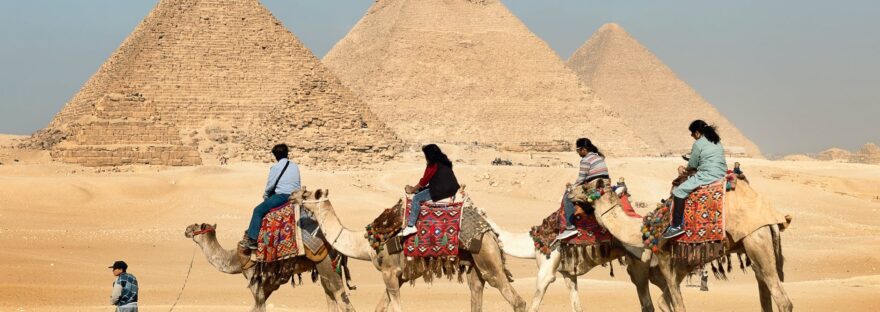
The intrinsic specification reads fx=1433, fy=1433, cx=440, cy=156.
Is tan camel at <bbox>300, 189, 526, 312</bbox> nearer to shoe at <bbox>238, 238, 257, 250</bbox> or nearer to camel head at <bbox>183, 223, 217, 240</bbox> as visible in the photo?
shoe at <bbox>238, 238, 257, 250</bbox>

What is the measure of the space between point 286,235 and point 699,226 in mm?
2663

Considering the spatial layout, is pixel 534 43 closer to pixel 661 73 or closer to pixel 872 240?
pixel 661 73

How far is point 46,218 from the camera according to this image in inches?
944

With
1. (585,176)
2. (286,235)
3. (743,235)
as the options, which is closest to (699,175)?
(743,235)

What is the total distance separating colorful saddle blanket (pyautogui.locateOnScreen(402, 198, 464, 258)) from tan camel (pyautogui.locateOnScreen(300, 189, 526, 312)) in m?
0.14

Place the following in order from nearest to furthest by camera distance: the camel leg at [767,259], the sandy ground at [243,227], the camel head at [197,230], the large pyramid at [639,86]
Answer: the camel leg at [767,259]
the camel head at [197,230]
the sandy ground at [243,227]
the large pyramid at [639,86]

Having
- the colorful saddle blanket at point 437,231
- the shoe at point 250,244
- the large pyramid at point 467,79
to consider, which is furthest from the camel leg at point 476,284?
the large pyramid at point 467,79

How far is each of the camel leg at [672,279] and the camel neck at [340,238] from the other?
1885 mm

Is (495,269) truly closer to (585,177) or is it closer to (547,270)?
(547,270)

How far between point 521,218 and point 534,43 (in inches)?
3145

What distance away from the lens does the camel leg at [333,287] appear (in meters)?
9.46

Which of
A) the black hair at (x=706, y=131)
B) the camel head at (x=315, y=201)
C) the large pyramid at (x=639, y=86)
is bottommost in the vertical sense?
the camel head at (x=315, y=201)

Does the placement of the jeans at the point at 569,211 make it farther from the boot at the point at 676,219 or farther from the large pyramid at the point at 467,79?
the large pyramid at the point at 467,79

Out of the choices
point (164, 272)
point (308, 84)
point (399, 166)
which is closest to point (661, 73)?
point (308, 84)
